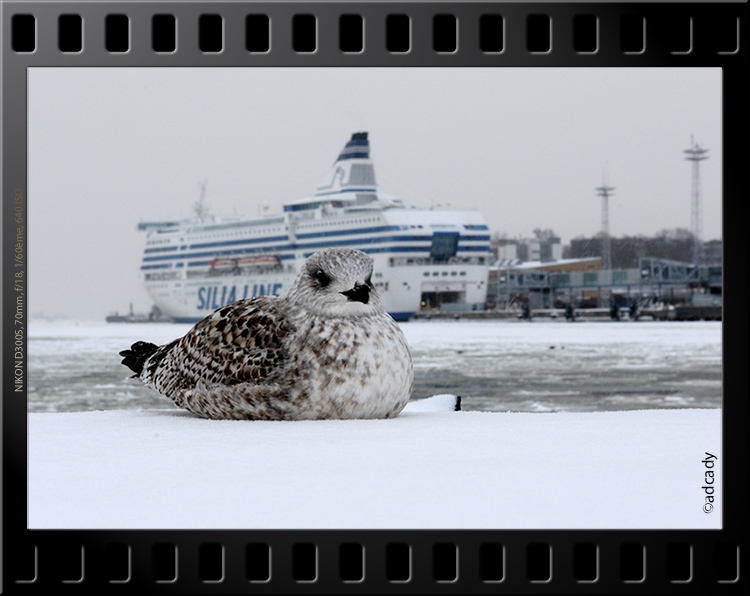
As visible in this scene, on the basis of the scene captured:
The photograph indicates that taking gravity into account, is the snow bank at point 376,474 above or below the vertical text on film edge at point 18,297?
below

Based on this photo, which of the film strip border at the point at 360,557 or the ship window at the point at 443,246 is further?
the ship window at the point at 443,246

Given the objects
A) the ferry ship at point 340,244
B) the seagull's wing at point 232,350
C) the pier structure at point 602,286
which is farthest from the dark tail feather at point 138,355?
the pier structure at point 602,286

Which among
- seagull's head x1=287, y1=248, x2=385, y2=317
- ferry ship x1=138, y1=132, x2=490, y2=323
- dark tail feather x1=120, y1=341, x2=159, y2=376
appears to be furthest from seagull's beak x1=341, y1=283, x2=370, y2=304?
ferry ship x1=138, y1=132, x2=490, y2=323

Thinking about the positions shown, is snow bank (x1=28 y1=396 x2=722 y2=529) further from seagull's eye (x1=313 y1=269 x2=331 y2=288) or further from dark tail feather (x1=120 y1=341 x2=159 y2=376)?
dark tail feather (x1=120 y1=341 x2=159 y2=376)

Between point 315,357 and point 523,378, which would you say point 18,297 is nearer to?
point 315,357

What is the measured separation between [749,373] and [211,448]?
95cm

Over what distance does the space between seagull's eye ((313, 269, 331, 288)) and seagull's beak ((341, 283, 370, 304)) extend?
6 centimetres

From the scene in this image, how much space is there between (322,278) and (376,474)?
0.87 m

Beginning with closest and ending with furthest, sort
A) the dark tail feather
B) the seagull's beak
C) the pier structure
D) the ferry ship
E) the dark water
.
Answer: the seagull's beak → the dark tail feather → the dark water → the ferry ship → the pier structure

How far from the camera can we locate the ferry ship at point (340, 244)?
112ft

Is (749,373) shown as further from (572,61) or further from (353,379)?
(353,379)

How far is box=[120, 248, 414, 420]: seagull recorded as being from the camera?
2.21m

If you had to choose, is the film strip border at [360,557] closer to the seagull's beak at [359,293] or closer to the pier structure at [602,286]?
the seagull's beak at [359,293]

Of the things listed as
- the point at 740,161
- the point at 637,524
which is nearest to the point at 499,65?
the point at 740,161
